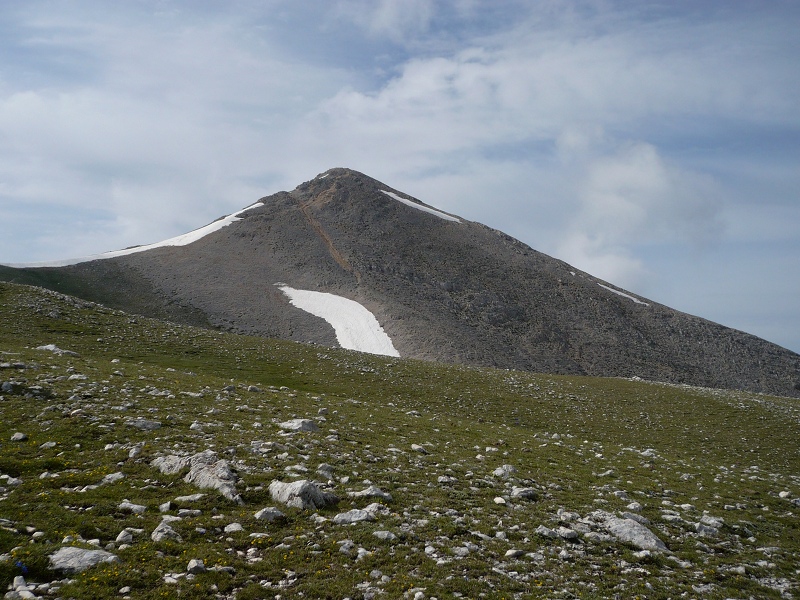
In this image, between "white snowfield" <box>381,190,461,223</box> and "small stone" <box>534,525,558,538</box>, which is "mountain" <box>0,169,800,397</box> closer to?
"white snowfield" <box>381,190,461,223</box>

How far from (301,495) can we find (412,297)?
255 ft

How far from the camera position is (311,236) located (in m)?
107

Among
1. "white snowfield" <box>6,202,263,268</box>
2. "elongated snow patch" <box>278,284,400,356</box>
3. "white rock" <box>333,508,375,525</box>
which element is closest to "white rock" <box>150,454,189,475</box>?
"white rock" <box>333,508,375,525</box>

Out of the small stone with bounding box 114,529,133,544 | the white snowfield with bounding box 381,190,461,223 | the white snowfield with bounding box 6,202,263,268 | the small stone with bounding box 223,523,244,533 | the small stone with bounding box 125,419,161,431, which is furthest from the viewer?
the white snowfield with bounding box 381,190,461,223

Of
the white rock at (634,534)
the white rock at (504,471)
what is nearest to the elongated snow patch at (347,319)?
the white rock at (504,471)

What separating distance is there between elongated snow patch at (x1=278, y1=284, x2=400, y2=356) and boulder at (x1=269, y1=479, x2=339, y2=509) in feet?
185

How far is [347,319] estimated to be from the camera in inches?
3135

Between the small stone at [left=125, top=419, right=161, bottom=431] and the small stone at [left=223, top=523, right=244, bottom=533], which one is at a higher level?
the small stone at [left=125, top=419, right=161, bottom=431]

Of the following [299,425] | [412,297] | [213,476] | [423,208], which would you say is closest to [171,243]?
[412,297]

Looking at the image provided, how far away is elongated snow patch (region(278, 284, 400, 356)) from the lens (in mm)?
72375

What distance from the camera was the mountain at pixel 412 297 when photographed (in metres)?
77.3

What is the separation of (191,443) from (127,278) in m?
81.2

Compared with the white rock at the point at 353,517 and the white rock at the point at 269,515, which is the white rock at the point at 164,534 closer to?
the white rock at the point at 269,515

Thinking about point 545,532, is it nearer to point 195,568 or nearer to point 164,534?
point 195,568
